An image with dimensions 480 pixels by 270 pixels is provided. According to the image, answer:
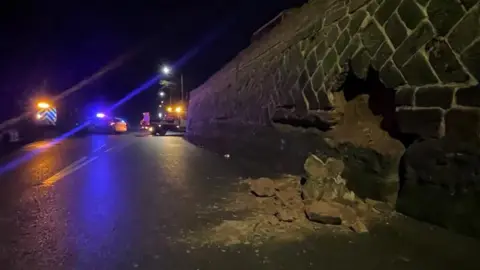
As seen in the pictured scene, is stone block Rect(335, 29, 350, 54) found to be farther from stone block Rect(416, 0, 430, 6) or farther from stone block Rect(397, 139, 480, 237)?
stone block Rect(397, 139, 480, 237)

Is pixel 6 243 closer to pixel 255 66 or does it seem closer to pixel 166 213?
pixel 166 213

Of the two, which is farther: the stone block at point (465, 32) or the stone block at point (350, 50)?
the stone block at point (350, 50)

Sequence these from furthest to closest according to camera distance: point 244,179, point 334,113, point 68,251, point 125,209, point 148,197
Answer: point 244,179 → point 334,113 → point 148,197 → point 125,209 → point 68,251

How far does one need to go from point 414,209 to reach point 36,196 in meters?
5.99

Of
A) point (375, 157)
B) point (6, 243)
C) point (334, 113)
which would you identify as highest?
point (334, 113)

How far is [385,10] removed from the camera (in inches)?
244

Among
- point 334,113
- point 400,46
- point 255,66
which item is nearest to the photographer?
point 400,46

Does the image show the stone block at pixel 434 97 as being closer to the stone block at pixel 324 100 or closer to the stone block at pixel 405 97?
the stone block at pixel 405 97

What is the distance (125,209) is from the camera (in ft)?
20.2

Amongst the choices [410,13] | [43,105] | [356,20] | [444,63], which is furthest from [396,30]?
[43,105]

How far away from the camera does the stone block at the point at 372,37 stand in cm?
622

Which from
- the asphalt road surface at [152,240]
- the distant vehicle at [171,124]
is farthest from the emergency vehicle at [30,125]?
the asphalt road surface at [152,240]

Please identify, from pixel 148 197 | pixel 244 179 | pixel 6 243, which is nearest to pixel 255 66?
pixel 244 179

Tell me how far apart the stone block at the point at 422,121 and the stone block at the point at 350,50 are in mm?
1671
